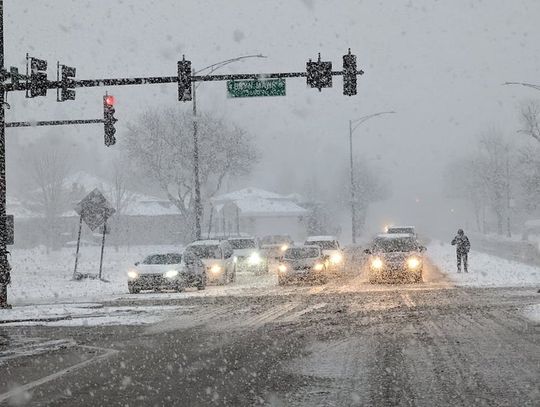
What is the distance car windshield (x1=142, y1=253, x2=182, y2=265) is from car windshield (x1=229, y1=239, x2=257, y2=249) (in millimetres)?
11313

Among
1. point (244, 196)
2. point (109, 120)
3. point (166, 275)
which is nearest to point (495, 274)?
point (166, 275)

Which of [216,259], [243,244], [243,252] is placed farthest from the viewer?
[243,244]

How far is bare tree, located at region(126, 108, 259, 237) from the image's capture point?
65125mm

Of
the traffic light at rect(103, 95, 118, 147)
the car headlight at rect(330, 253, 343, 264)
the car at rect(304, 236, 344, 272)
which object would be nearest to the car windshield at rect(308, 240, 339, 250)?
the car at rect(304, 236, 344, 272)

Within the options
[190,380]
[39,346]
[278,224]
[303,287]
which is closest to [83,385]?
[190,380]

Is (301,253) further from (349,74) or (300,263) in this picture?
(349,74)

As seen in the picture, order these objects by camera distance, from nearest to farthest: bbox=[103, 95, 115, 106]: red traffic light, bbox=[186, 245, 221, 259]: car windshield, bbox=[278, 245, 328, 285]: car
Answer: bbox=[103, 95, 115, 106]: red traffic light
bbox=[278, 245, 328, 285]: car
bbox=[186, 245, 221, 259]: car windshield

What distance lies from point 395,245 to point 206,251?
7352 millimetres

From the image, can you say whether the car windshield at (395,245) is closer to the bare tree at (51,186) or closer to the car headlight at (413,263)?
the car headlight at (413,263)

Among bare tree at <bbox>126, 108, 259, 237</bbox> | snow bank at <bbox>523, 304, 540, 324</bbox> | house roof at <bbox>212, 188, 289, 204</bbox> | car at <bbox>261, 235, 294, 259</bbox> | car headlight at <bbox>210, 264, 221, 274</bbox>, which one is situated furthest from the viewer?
house roof at <bbox>212, 188, 289, 204</bbox>

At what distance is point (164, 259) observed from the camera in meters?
26.9

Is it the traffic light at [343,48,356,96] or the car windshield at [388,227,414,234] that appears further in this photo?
the car windshield at [388,227,414,234]

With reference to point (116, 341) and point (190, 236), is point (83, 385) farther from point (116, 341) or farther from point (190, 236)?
point (190, 236)

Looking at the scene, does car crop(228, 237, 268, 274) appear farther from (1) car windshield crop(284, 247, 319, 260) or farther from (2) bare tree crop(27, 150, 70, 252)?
(2) bare tree crop(27, 150, 70, 252)
